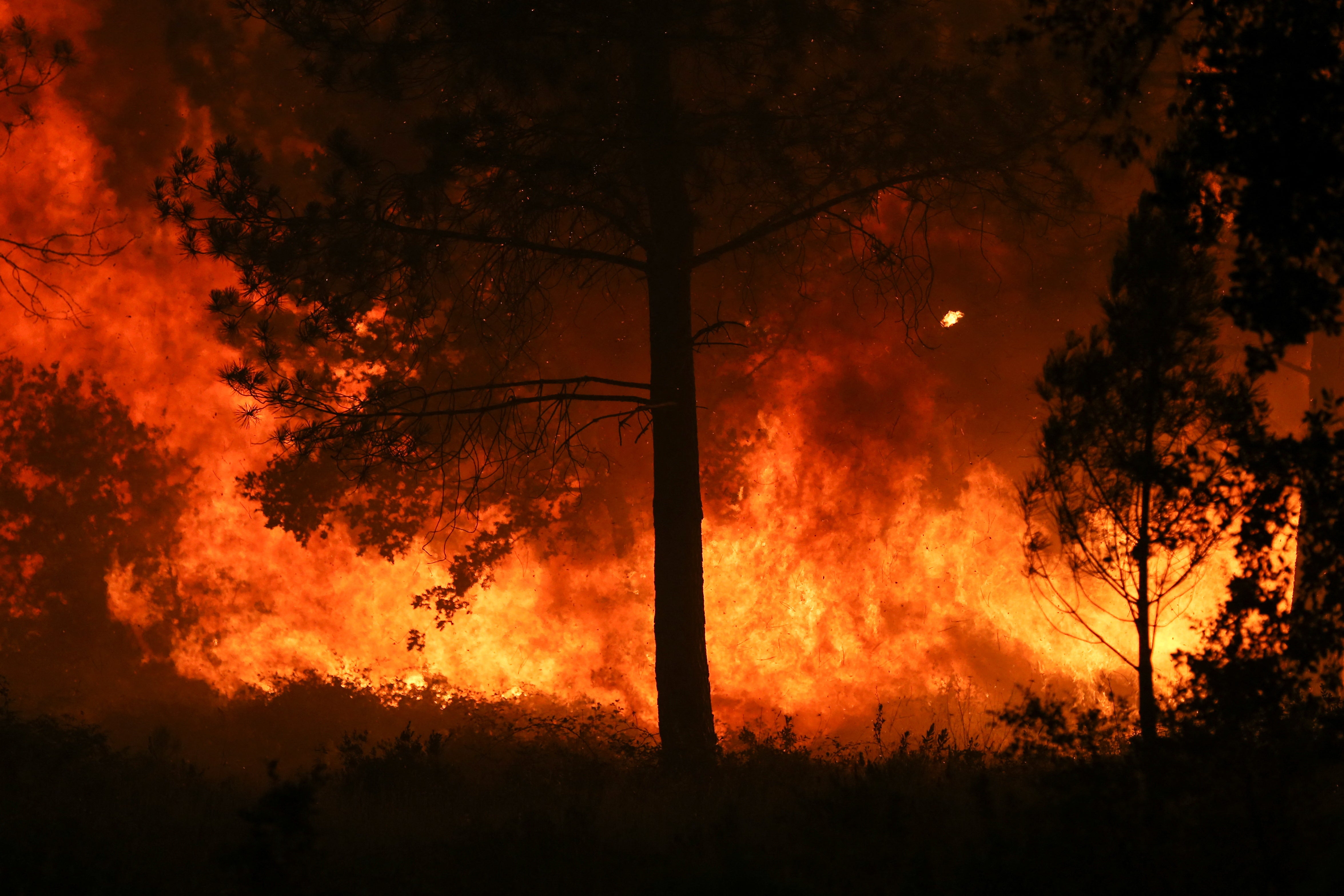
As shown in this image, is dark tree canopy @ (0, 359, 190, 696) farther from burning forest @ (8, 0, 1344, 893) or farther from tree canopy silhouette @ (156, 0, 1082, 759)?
tree canopy silhouette @ (156, 0, 1082, 759)

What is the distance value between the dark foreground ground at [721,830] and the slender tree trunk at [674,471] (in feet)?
2.06

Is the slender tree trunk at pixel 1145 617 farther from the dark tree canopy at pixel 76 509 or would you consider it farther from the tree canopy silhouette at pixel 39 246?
the tree canopy silhouette at pixel 39 246

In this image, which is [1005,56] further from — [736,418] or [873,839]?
[873,839]

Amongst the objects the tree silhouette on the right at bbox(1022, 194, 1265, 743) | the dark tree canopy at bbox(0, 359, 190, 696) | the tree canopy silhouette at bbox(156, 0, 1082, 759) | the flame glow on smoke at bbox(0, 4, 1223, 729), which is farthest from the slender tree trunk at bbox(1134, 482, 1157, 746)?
the dark tree canopy at bbox(0, 359, 190, 696)

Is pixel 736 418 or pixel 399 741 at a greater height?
pixel 736 418

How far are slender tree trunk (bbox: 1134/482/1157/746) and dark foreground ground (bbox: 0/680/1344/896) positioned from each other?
0.48 m

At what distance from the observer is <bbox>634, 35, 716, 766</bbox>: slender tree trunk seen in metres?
7.81

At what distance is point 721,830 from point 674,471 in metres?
3.13

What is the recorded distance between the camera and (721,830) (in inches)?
215

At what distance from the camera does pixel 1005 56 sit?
431 inches

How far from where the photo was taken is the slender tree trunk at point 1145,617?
240 inches

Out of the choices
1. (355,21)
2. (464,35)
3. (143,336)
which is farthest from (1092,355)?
(143,336)

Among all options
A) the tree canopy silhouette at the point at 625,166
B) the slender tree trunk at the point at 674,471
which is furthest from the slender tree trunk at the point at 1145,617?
the slender tree trunk at the point at 674,471

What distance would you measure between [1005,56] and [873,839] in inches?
356
